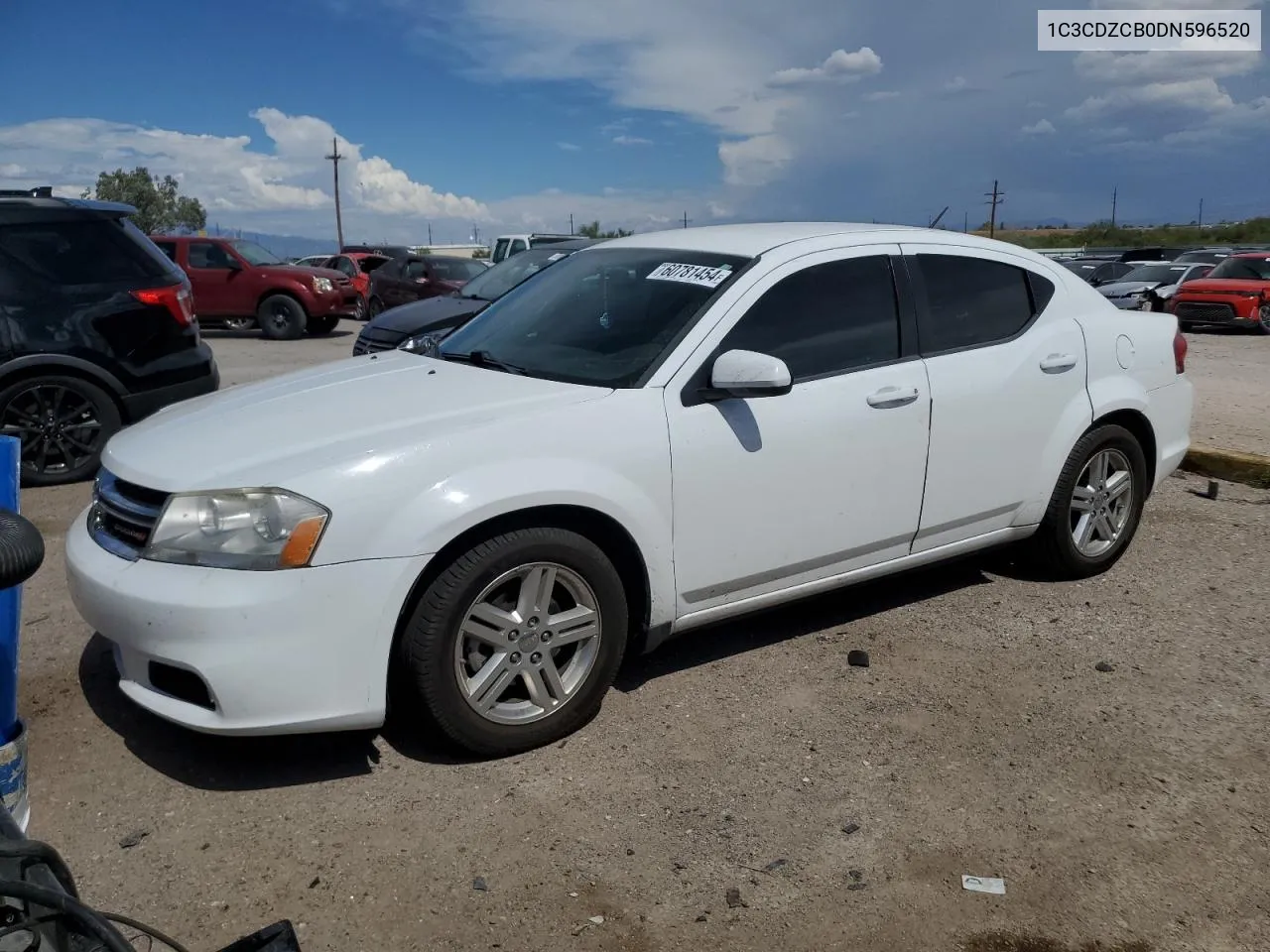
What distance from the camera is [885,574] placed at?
434 cm

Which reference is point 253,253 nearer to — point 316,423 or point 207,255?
point 207,255

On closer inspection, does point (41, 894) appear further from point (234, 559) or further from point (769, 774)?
point (769, 774)

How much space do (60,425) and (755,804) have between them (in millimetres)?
5691

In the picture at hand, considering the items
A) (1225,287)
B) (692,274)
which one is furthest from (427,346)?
(1225,287)

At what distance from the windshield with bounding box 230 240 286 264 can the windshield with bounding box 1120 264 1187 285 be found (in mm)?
17038

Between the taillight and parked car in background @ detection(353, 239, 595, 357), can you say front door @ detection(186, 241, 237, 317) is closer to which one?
parked car in background @ detection(353, 239, 595, 357)

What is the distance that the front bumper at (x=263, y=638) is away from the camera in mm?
2969

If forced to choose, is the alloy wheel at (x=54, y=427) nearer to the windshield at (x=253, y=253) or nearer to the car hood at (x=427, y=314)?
the car hood at (x=427, y=314)

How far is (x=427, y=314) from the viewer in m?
10.1

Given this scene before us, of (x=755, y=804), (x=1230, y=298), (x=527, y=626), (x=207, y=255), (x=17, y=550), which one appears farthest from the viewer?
(x=1230, y=298)

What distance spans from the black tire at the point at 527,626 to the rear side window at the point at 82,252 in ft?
16.4

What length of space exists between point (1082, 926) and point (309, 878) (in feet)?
6.54

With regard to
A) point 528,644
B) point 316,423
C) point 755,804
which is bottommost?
point 755,804

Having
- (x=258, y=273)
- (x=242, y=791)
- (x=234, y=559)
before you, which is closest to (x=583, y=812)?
(x=242, y=791)
